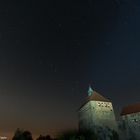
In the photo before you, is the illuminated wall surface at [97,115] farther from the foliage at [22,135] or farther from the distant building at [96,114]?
the foliage at [22,135]

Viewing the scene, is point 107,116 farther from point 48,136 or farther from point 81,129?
point 48,136

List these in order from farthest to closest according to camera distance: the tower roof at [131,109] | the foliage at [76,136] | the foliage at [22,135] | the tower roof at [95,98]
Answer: the tower roof at [95,98], the tower roof at [131,109], the foliage at [22,135], the foliage at [76,136]

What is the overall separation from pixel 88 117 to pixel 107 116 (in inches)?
229

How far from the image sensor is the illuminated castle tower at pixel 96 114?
63906 millimetres

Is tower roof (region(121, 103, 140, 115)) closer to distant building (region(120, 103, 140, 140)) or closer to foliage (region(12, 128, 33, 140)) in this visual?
distant building (region(120, 103, 140, 140))

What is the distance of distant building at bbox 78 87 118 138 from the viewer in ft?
209

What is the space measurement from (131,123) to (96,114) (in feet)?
35.6

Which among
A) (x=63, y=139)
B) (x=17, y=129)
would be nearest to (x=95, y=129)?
(x=63, y=139)

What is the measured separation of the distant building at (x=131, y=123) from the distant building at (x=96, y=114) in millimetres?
2929

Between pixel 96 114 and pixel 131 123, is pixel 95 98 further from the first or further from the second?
pixel 131 123

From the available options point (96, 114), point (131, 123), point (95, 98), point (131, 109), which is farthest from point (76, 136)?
point (131, 109)

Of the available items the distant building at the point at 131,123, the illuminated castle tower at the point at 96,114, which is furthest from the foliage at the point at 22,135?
the distant building at the point at 131,123

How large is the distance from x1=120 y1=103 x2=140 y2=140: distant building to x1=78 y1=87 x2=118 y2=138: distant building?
293cm

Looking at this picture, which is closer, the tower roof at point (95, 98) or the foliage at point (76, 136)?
the foliage at point (76, 136)
